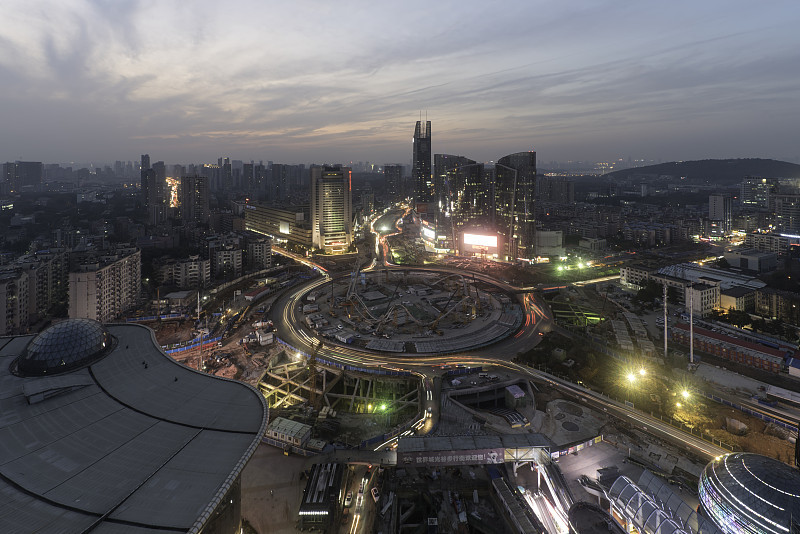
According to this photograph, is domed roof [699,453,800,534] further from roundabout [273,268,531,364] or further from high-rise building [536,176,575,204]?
high-rise building [536,176,575,204]

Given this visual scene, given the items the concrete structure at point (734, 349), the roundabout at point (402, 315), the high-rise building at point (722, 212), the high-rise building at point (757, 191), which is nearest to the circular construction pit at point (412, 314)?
the roundabout at point (402, 315)

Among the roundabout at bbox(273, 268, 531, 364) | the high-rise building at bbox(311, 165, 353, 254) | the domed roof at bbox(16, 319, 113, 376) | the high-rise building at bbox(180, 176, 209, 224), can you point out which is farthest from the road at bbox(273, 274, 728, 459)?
the high-rise building at bbox(180, 176, 209, 224)

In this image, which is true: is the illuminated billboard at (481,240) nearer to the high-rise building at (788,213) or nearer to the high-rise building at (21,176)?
the high-rise building at (788,213)

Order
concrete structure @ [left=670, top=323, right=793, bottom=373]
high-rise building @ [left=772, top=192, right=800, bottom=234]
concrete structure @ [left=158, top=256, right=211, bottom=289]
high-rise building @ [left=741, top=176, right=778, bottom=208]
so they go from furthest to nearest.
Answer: high-rise building @ [left=741, top=176, right=778, bottom=208] → high-rise building @ [left=772, top=192, right=800, bottom=234] → concrete structure @ [left=158, top=256, right=211, bottom=289] → concrete structure @ [left=670, top=323, right=793, bottom=373]

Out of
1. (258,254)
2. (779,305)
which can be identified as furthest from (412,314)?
(779,305)

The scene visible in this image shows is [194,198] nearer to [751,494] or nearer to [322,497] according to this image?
[322,497]

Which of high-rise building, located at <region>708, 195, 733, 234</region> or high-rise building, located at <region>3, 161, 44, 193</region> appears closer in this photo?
high-rise building, located at <region>708, 195, 733, 234</region>
